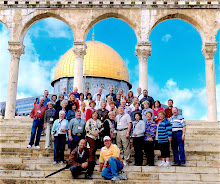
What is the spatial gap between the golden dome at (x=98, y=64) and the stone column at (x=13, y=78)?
557 inches

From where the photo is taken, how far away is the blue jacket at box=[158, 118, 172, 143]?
880 centimetres

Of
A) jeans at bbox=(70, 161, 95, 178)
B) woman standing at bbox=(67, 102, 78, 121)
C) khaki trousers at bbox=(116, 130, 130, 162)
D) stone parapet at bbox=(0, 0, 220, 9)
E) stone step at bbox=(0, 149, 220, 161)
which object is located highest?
stone parapet at bbox=(0, 0, 220, 9)

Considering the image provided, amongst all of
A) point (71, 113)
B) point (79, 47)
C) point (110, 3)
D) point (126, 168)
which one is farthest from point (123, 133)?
point (110, 3)

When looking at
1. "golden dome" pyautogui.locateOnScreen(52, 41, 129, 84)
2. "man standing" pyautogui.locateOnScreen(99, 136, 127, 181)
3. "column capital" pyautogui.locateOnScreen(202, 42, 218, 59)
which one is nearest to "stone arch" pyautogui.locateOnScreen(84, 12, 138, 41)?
"column capital" pyautogui.locateOnScreen(202, 42, 218, 59)

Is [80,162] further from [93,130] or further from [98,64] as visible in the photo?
[98,64]

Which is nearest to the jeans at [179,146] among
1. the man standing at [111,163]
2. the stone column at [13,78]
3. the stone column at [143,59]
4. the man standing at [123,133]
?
the man standing at [123,133]

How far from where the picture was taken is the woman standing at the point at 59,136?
29.4 ft

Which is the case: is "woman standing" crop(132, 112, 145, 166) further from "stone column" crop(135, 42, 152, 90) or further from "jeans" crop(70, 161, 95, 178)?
"stone column" crop(135, 42, 152, 90)

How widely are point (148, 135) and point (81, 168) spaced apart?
7.86 ft

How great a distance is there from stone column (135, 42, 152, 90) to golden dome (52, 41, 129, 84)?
14557mm

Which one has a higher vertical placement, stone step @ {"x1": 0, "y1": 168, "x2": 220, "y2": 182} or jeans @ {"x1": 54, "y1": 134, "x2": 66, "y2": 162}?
jeans @ {"x1": 54, "y1": 134, "x2": 66, "y2": 162}

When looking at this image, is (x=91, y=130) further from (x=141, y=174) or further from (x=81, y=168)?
(x=141, y=174)

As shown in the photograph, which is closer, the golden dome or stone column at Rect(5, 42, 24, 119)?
stone column at Rect(5, 42, 24, 119)

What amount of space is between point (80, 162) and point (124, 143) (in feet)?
5.76
